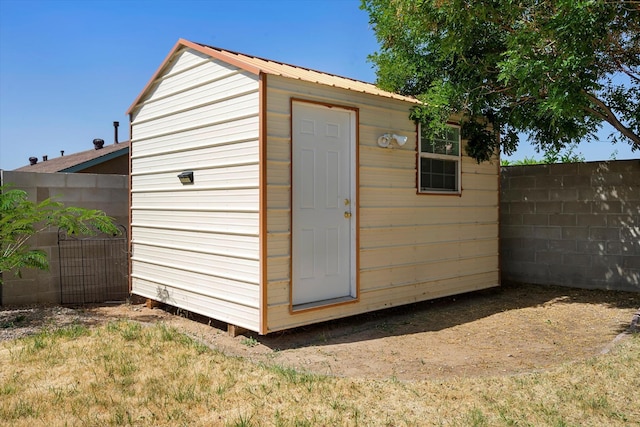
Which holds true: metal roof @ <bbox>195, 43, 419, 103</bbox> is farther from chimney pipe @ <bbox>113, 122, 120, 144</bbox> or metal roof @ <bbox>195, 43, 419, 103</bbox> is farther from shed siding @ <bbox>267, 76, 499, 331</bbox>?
chimney pipe @ <bbox>113, 122, 120, 144</bbox>

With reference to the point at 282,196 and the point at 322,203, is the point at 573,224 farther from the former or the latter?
the point at 282,196

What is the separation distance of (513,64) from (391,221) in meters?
2.20

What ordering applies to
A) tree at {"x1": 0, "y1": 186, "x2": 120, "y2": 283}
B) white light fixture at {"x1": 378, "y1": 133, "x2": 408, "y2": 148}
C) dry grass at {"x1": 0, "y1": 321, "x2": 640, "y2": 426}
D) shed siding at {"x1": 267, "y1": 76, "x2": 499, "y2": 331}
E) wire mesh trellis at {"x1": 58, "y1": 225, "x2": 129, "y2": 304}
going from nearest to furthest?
dry grass at {"x1": 0, "y1": 321, "x2": 640, "y2": 426}, shed siding at {"x1": 267, "y1": 76, "x2": 499, "y2": 331}, tree at {"x1": 0, "y1": 186, "x2": 120, "y2": 283}, white light fixture at {"x1": 378, "y1": 133, "x2": 408, "y2": 148}, wire mesh trellis at {"x1": 58, "y1": 225, "x2": 129, "y2": 304}

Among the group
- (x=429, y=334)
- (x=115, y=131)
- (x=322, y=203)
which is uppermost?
(x=115, y=131)

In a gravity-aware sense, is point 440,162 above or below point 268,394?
above

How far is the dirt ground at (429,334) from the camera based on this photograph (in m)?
4.26

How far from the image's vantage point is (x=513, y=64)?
5109mm

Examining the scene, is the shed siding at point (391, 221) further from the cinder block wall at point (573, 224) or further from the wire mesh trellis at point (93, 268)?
the wire mesh trellis at point (93, 268)

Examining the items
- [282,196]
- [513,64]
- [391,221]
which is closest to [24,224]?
[282,196]

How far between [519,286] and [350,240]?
4271 mm

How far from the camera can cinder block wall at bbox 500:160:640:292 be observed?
747 centimetres

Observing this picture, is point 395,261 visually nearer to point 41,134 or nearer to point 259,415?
point 259,415

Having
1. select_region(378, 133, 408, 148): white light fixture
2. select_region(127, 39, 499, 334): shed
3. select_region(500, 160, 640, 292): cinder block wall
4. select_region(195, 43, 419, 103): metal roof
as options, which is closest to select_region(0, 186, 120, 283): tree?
select_region(127, 39, 499, 334): shed

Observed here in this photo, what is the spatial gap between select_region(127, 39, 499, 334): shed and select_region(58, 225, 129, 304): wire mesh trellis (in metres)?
0.41
